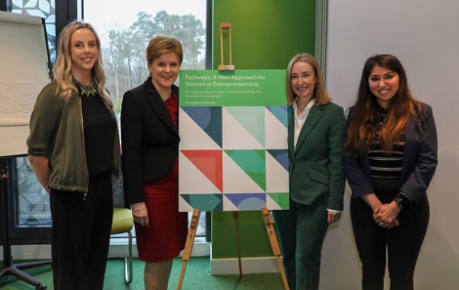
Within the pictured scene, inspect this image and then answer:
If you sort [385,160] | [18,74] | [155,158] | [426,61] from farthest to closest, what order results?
[18,74] < [426,61] < [155,158] < [385,160]

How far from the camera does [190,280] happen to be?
3072 millimetres

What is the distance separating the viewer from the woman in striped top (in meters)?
1.86

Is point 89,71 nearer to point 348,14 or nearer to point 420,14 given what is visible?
point 348,14

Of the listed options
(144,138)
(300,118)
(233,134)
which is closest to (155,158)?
(144,138)

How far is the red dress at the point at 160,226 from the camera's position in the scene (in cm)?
202

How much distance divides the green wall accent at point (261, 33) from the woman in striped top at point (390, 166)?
1.14 metres

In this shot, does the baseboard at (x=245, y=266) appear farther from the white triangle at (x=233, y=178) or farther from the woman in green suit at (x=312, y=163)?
the white triangle at (x=233, y=178)

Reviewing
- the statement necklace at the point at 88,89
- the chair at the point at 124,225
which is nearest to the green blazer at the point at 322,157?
the statement necklace at the point at 88,89

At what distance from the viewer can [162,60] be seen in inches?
76.9

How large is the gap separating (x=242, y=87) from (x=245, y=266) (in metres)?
1.57

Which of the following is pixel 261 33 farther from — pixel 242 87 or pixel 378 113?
pixel 378 113

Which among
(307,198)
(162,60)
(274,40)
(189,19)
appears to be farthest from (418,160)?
(189,19)

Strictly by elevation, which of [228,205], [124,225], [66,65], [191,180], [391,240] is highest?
[66,65]

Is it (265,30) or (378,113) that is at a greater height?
(265,30)
